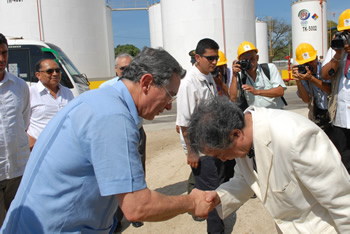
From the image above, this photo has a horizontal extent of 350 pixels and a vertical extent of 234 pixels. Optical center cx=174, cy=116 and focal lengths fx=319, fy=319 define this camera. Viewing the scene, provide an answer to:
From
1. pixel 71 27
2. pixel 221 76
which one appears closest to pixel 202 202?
pixel 221 76

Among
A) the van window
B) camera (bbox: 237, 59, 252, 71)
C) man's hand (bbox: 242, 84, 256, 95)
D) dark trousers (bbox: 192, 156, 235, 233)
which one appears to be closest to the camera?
dark trousers (bbox: 192, 156, 235, 233)

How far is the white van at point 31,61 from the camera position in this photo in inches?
288

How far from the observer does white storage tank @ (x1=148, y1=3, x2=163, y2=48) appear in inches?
1084

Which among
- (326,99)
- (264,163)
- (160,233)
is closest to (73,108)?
(264,163)

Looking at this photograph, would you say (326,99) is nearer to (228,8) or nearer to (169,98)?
(169,98)

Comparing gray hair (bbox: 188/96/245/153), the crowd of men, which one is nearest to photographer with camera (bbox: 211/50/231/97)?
the crowd of men

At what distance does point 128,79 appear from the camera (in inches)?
62.5

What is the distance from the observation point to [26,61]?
24.4ft

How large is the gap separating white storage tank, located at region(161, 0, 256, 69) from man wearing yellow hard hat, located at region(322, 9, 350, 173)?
13474 millimetres

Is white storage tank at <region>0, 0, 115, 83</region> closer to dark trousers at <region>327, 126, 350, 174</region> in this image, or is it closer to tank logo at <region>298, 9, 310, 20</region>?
dark trousers at <region>327, 126, 350, 174</region>

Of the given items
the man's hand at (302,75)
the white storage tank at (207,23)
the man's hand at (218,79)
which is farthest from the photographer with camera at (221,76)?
the white storage tank at (207,23)

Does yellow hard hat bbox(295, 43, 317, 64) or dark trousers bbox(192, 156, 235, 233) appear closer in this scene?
dark trousers bbox(192, 156, 235, 233)

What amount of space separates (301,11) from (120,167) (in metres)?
29.3

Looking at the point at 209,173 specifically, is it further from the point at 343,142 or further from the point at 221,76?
the point at 221,76
